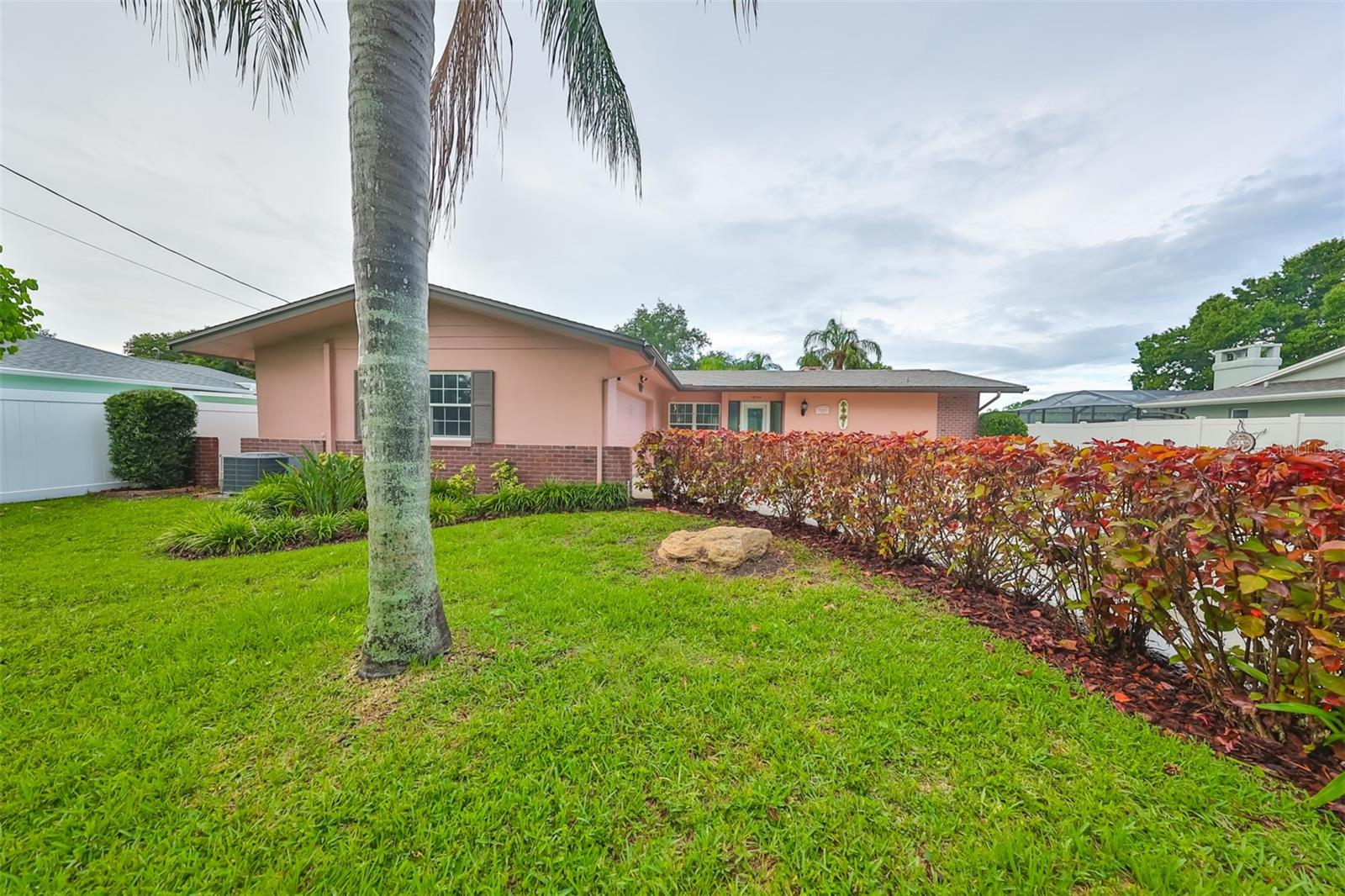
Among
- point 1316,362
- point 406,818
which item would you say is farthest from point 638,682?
point 1316,362

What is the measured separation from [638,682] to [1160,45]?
30.6 feet

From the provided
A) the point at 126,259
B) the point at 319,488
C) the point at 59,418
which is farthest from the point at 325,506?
the point at 126,259

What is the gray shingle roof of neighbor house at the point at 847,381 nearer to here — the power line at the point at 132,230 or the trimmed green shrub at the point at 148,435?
the trimmed green shrub at the point at 148,435

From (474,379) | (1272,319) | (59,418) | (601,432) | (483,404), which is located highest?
(1272,319)

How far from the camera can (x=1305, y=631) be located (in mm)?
1818

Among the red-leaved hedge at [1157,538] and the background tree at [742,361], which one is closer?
the red-leaved hedge at [1157,538]

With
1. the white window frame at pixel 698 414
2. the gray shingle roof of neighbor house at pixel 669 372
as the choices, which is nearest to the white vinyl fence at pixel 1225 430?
the gray shingle roof of neighbor house at pixel 669 372

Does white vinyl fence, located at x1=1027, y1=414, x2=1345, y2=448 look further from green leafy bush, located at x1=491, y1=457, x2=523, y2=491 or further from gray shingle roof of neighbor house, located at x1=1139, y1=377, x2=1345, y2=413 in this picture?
green leafy bush, located at x1=491, y1=457, x2=523, y2=491

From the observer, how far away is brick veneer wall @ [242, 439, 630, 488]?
790 centimetres

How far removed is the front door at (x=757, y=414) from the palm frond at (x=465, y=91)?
11508 mm

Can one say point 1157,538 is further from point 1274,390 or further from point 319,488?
point 1274,390

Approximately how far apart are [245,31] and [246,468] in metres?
7.06

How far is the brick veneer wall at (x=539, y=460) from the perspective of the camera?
7.90m

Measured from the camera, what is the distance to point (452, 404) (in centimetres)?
828
